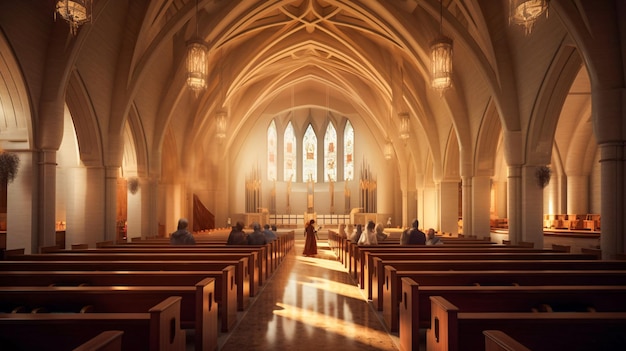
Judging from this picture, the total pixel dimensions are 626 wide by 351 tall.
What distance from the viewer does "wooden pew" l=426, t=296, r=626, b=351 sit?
9.59ft

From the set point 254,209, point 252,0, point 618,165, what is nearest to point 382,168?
point 254,209

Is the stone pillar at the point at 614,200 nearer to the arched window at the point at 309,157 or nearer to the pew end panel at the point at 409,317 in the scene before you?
the pew end panel at the point at 409,317

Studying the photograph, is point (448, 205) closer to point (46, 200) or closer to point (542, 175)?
point (542, 175)

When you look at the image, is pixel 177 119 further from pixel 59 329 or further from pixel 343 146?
pixel 59 329

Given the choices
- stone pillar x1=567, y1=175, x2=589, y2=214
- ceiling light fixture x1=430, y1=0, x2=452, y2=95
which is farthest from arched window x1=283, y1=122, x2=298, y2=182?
ceiling light fixture x1=430, y1=0, x2=452, y2=95

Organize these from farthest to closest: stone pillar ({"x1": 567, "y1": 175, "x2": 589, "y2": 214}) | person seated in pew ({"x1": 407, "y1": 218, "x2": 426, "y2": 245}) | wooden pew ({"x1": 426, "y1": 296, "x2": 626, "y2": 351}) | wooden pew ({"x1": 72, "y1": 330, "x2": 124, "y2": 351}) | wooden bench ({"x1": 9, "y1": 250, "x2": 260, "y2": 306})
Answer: stone pillar ({"x1": 567, "y1": 175, "x2": 589, "y2": 214}) < person seated in pew ({"x1": 407, "y1": 218, "x2": 426, "y2": 245}) < wooden bench ({"x1": 9, "y1": 250, "x2": 260, "y2": 306}) < wooden pew ({"x1": 426, "y1": 296, "x2": 626, "y2": 351}) < wooden pew ({"x1": 72, "y1": 330, "x2": 124, "y2": 351})

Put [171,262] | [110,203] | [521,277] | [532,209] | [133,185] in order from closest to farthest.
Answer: [521,277], [171,262], [532,209], [110,203], [133,185]

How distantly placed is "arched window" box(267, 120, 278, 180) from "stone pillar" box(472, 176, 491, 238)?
1888cm

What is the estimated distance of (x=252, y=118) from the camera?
30.0 m

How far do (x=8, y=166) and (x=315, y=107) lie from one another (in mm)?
23419

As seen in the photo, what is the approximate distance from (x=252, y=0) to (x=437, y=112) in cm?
883

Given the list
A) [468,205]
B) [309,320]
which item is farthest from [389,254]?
[468,205]

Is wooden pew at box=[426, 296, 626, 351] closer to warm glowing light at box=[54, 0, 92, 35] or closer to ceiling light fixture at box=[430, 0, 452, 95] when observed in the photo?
warm glowing light at box=[54, 0, 92, 35]

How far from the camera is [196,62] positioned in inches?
410
